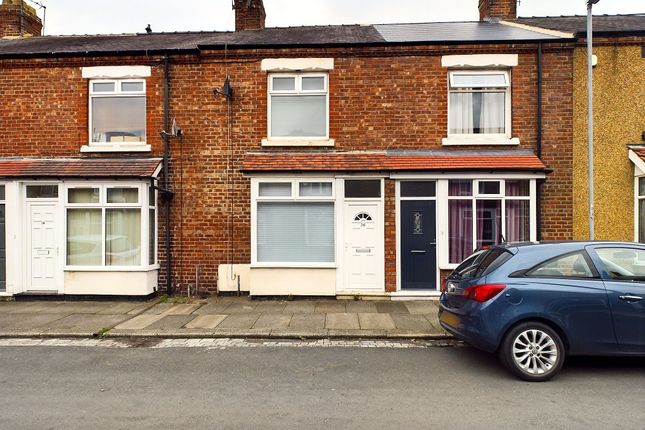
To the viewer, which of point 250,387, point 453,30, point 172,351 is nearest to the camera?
point 250,387

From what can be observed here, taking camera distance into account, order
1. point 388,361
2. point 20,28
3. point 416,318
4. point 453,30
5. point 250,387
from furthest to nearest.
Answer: point 20,28 < point 453,30 < point 416,318 < point 388,361 < point 250,387

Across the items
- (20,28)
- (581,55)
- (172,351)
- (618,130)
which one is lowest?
(172,351)

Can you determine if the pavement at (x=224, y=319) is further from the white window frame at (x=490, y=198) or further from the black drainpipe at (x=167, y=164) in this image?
the white window frame at (x=490, y=198)

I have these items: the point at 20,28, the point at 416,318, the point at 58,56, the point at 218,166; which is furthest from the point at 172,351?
the point at 20,28

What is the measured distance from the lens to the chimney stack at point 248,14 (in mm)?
12711

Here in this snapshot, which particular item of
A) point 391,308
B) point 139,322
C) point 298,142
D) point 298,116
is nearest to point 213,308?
point 139,322

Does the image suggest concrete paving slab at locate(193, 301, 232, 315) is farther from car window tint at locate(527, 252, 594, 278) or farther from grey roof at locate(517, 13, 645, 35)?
grey roof at locate(517, 13, 645, 35)

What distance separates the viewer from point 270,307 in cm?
→ 911

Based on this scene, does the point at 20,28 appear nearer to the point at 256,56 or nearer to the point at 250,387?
the point at 256,56

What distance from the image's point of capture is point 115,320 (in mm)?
8109

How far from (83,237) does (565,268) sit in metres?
9.72

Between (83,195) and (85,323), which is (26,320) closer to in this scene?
(85,323)

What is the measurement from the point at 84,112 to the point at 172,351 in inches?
278

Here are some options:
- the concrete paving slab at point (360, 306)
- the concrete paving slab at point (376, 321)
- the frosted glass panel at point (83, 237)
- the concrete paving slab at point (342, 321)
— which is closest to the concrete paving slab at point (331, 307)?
the concrete paving slab at point (360, 306)
